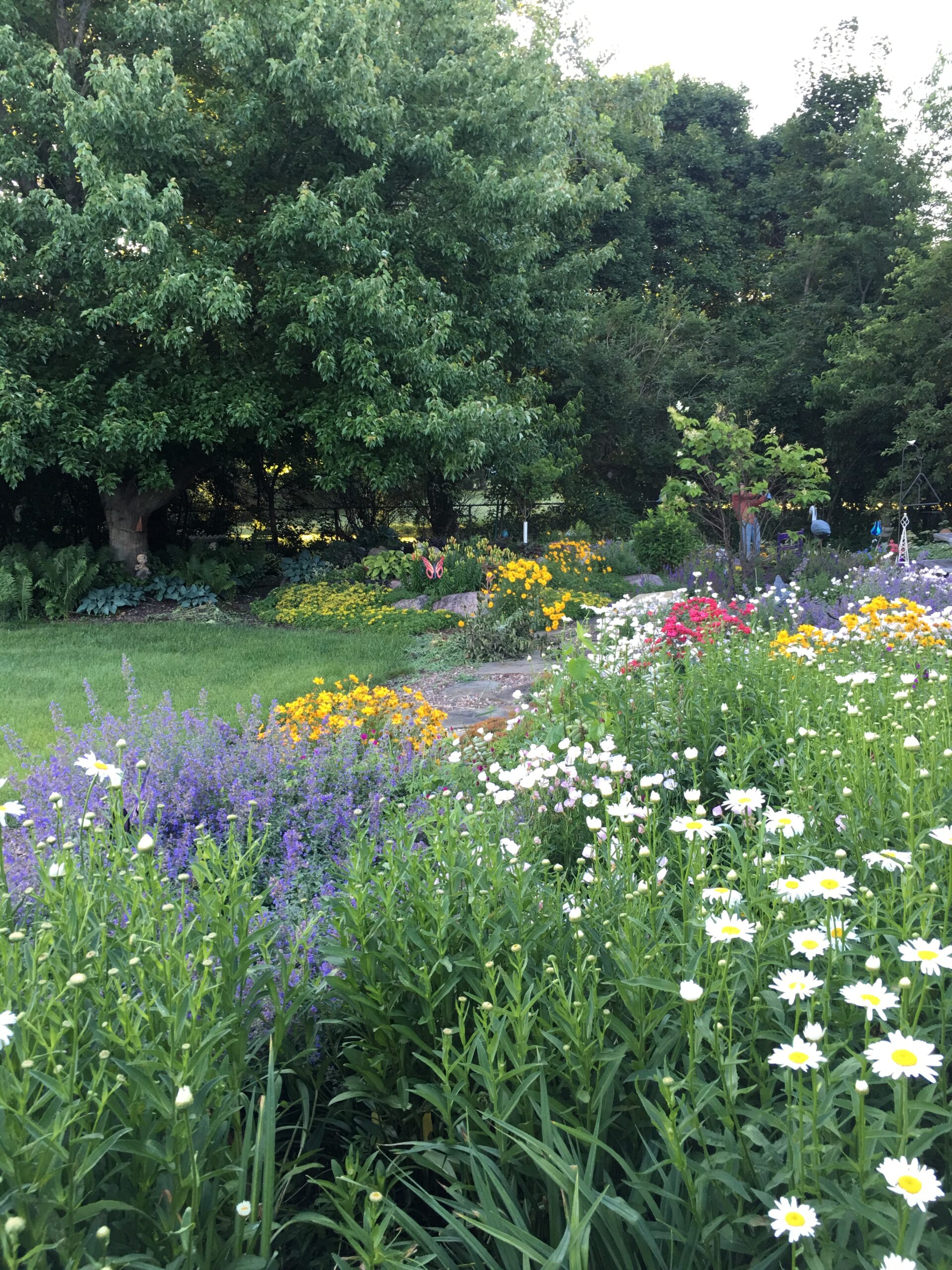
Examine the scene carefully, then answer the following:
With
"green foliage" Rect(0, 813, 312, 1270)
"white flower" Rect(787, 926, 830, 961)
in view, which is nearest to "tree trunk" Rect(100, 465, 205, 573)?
"green foliage" Rect(0, 813, 312, 1270)

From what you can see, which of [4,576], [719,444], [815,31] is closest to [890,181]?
[815,31]

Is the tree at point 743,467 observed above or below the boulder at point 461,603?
above

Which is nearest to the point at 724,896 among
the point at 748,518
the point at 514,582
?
the point at 514,582

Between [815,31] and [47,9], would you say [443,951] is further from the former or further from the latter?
[815,31]

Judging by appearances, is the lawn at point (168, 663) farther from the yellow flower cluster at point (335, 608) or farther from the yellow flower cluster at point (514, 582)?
the yellow flower cluster at point (514, 582)

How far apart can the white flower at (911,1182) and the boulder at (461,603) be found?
25.3 feet

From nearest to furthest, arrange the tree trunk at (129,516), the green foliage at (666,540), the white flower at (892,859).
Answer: the white flower at (892,859) < the green foliage at (666,540) < the tree trunk at (129,516)

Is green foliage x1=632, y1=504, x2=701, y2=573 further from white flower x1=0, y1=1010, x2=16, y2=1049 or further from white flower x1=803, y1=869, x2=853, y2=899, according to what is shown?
white flower x1=0, y1=1010, x2=16, y2=1049

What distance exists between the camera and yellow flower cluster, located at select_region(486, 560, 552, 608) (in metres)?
7.30

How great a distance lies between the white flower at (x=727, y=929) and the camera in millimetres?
1354

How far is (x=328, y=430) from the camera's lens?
9844 mm

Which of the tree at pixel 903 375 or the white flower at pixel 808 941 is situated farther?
the tree at pixel 903 375

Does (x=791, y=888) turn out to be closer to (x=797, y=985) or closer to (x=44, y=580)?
(x=797, y=985)

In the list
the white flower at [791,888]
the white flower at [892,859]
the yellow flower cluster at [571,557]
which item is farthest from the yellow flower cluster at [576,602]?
the white flower at [791,888]
